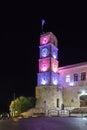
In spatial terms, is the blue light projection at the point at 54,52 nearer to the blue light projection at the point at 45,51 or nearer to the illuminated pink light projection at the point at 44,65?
the blue light projection at the point at 45,51

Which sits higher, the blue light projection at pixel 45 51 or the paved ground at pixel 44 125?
the blue light projection at pixel 45 51

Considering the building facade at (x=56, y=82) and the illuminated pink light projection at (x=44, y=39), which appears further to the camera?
the illuminated pink light projection at (x=44, y=39)

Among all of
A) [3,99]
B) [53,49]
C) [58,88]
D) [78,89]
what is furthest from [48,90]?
[3,99]

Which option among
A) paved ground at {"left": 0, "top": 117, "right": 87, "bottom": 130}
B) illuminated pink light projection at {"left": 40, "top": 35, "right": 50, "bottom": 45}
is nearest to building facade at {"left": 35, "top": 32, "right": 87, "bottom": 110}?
illuminated pink light projection at {"left": 40, "top": 35, "right": 50, "bottom": 45}

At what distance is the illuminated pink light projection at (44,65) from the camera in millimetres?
49156

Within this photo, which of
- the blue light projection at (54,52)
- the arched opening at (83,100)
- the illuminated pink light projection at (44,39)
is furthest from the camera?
the illuminated pink light projection at (44,39)

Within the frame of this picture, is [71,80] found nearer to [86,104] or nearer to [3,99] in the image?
[86,104]

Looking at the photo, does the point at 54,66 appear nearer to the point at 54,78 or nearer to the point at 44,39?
the point at 54,78

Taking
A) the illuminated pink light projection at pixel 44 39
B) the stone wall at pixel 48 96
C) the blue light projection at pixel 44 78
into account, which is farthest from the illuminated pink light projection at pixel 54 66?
the illuminated pink light projection at pixel 44 39

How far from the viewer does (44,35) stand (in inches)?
2041

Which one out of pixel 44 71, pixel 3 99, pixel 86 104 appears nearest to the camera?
pixel 86 104

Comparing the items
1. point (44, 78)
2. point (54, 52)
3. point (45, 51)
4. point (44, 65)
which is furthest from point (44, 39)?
point (44, 78)

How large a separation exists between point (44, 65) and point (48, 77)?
3.00m

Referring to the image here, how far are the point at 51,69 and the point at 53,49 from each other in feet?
15.0
